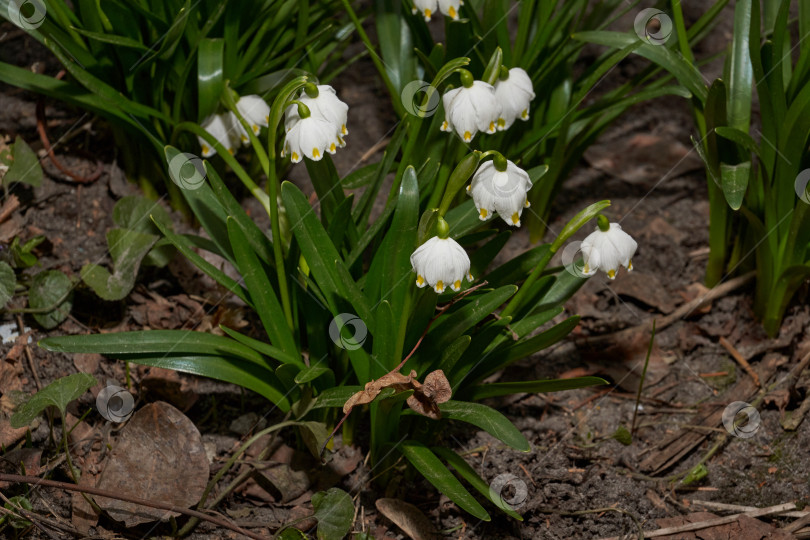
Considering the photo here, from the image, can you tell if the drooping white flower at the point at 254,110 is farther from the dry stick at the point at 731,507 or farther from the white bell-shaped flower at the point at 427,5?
the dry stick at the point at 731,507

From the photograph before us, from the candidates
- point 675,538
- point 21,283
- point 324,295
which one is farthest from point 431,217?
point 21,283

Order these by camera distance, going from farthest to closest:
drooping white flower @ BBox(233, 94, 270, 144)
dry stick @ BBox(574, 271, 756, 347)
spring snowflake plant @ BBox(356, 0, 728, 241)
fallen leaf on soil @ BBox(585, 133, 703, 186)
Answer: fallen leaf on soil @ BBox(585, 133, 703, 186)
dry stick @ BBox(574, 271, 756, 347)
drooping white flower @ BBox(233, 94, 270, 144)
spring snowflake plant @ BBox(356, 0, 728, 241)

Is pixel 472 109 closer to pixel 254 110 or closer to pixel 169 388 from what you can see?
pixel 254 110

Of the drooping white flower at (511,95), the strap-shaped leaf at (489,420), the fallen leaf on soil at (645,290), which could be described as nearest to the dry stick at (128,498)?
the strap-shaped leaf at (489,420)

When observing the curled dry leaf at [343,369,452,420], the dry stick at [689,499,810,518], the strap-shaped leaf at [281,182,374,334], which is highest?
the strap-shaped leaf at [281,182,374,334]

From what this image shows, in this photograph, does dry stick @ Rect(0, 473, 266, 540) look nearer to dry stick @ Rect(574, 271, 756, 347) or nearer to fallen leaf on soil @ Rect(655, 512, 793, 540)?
fallen leaf on soil @ Rect(655, 512, 793, 540)

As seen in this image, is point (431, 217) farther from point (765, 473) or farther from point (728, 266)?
point (728, 266)

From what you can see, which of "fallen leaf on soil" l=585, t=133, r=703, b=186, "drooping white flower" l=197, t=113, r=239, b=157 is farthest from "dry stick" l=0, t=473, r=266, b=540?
"fallen leaf on soil" l=585, t=133, r=703, b=186
